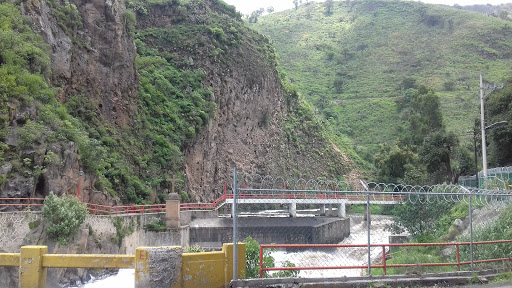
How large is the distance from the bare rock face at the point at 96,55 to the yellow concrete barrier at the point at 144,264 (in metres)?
19.8

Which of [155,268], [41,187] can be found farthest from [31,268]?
[41,187]

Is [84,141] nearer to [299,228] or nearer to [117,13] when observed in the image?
[117,13]

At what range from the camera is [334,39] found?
122m

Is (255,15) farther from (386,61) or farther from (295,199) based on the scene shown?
(295,199)

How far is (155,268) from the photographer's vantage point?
8.41 metres

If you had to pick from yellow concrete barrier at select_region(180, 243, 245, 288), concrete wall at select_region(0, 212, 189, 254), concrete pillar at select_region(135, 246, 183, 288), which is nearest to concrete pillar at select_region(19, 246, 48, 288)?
concrete pillar at select_region(135, 246, 183, 288)

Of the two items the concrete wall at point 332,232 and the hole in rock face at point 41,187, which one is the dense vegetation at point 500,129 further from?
the hole in rock face at point 41,187

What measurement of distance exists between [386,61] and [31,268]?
334 ft

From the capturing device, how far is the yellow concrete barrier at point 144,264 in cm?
843

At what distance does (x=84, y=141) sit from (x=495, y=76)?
82.3m

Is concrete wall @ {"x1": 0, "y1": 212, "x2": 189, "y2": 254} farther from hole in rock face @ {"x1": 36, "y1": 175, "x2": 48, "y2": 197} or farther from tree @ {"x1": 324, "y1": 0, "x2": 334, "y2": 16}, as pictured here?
tree @ {"x1": 324, "y1": 0, "x2": 334, "y2": 16}

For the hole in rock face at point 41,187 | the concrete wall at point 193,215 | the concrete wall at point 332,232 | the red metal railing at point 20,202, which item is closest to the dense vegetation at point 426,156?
the concrete wall at point 332,232

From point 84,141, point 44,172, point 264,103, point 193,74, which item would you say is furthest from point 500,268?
point 264,103

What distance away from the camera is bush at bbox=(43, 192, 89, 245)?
59.5ft
